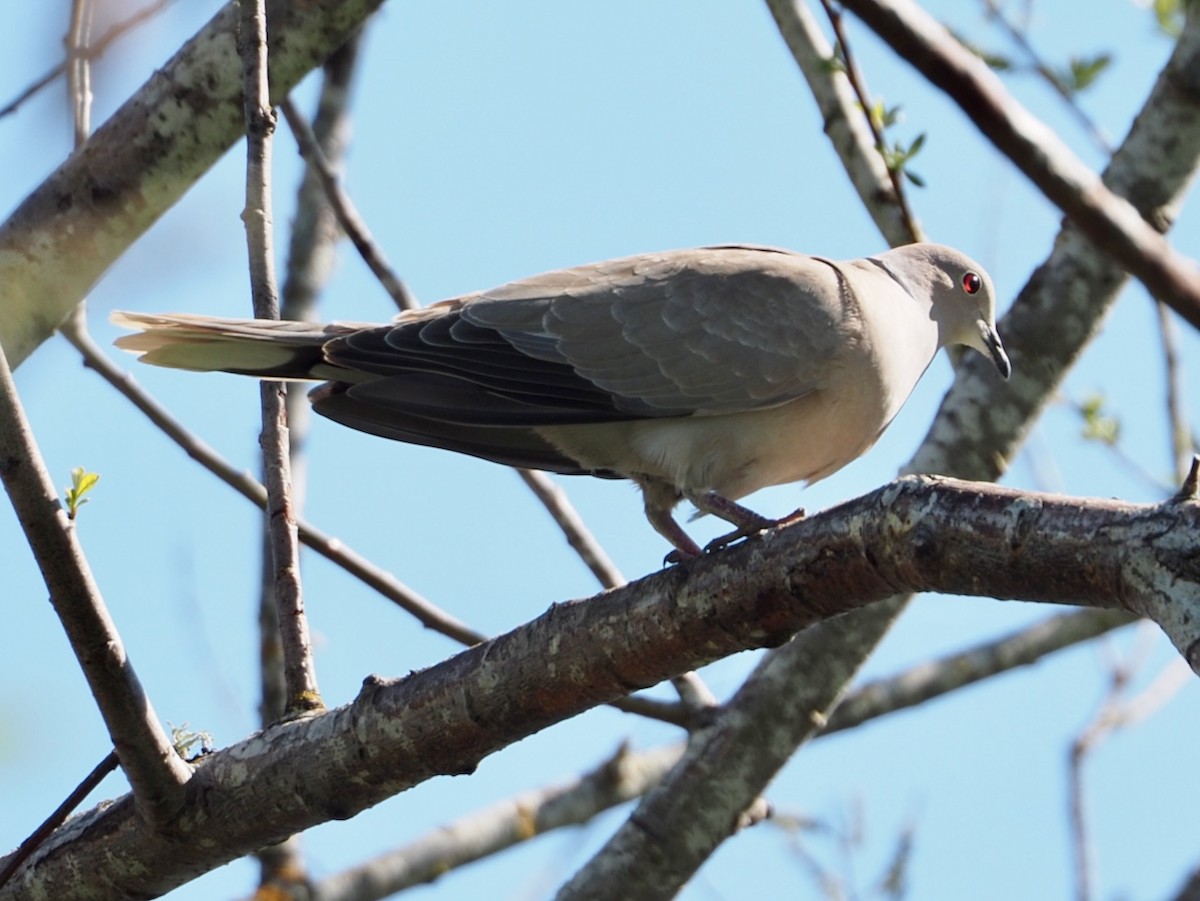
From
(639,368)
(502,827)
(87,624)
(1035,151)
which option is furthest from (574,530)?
(1035,151)

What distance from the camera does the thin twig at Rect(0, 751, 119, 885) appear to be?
8.75 feet

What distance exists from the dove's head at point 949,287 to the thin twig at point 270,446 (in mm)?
2235

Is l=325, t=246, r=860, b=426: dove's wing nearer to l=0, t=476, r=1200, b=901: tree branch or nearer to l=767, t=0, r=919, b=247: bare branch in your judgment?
l=767, t=0, r=919, b=247: bare branch

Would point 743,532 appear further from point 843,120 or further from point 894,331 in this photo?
point 843,120

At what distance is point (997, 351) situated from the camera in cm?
440

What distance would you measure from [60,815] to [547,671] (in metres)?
0.94

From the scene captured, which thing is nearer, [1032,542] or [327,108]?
[1032,542]

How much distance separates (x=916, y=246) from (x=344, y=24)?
2.04 m

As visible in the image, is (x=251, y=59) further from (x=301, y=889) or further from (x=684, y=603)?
(x=301, y=889)

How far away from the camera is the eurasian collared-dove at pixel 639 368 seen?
3.79 metres

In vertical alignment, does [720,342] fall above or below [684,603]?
above

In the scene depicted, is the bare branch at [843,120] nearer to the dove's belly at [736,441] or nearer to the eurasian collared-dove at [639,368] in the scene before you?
the eurasian collared-dove at [639,368]

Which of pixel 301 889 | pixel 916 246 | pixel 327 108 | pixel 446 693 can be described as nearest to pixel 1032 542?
pixel 446 693

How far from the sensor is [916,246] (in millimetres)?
4805
